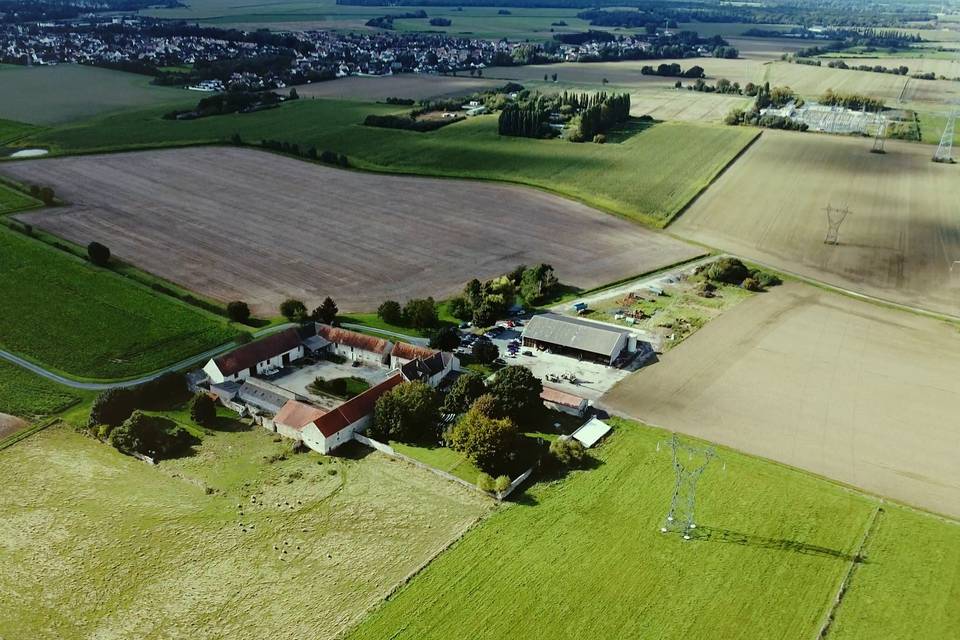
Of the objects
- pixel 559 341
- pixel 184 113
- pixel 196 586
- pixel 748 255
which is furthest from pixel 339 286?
pixel 184 113

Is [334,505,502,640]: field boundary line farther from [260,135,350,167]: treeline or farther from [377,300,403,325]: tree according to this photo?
[260,135,350,167]: treeline

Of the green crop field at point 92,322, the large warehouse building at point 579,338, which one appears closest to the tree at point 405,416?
the large warehouse building at point 579,338

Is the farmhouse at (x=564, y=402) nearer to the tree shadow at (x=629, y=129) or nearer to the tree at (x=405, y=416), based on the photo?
the tree at (x=405, y=416)

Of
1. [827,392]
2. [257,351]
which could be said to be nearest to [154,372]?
[257,351]

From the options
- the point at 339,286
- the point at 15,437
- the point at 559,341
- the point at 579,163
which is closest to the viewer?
the point at 15,437

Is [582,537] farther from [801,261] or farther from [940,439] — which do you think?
[801,261]

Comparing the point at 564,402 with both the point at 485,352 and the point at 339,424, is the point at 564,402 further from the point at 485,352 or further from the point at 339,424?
the point at 339,424
